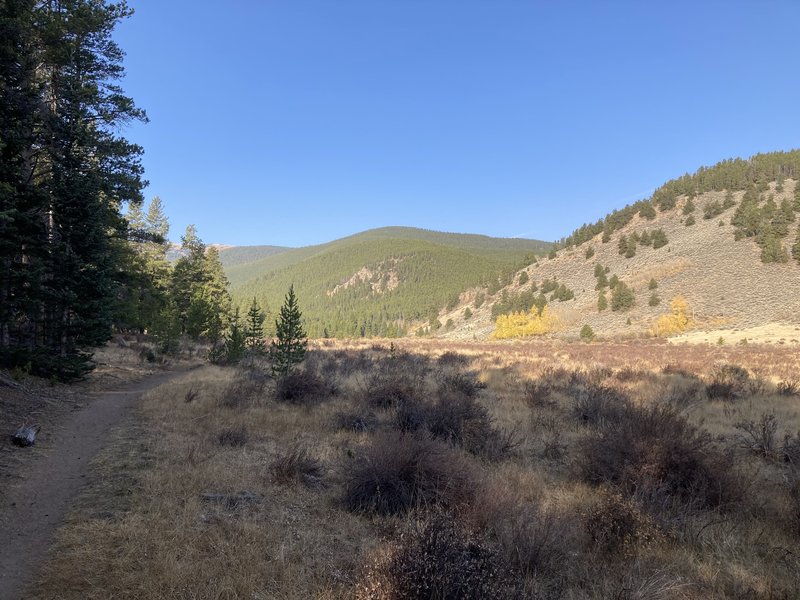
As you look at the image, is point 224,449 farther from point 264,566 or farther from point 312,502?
point 264,566

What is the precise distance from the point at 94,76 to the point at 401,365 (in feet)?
58.3

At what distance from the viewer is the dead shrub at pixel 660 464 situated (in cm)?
528

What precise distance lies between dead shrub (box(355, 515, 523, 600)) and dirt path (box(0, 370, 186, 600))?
312cm

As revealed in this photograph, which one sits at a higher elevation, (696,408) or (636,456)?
(636,456)

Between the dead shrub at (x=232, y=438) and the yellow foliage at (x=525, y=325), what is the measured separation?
64739mm

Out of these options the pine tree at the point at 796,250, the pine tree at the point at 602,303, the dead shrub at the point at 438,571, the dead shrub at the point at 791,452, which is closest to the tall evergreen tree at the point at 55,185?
the dead shrub at the point at 438,571

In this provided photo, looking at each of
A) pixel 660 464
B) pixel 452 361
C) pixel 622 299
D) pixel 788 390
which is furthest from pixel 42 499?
pixel 622 299

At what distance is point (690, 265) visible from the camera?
3108 inches

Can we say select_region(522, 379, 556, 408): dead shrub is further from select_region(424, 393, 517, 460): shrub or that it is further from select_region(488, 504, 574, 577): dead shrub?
select_region(488, 504, 574, 577): dead shrub

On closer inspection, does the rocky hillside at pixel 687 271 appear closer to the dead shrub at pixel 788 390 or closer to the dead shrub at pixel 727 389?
the dead shrub at pixel 727 389

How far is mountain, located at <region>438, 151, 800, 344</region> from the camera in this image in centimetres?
6162

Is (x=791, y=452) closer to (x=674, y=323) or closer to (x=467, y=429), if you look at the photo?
(x=467, y=429)

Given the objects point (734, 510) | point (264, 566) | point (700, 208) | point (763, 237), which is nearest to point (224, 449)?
point (264, 566)

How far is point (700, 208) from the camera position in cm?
9975
